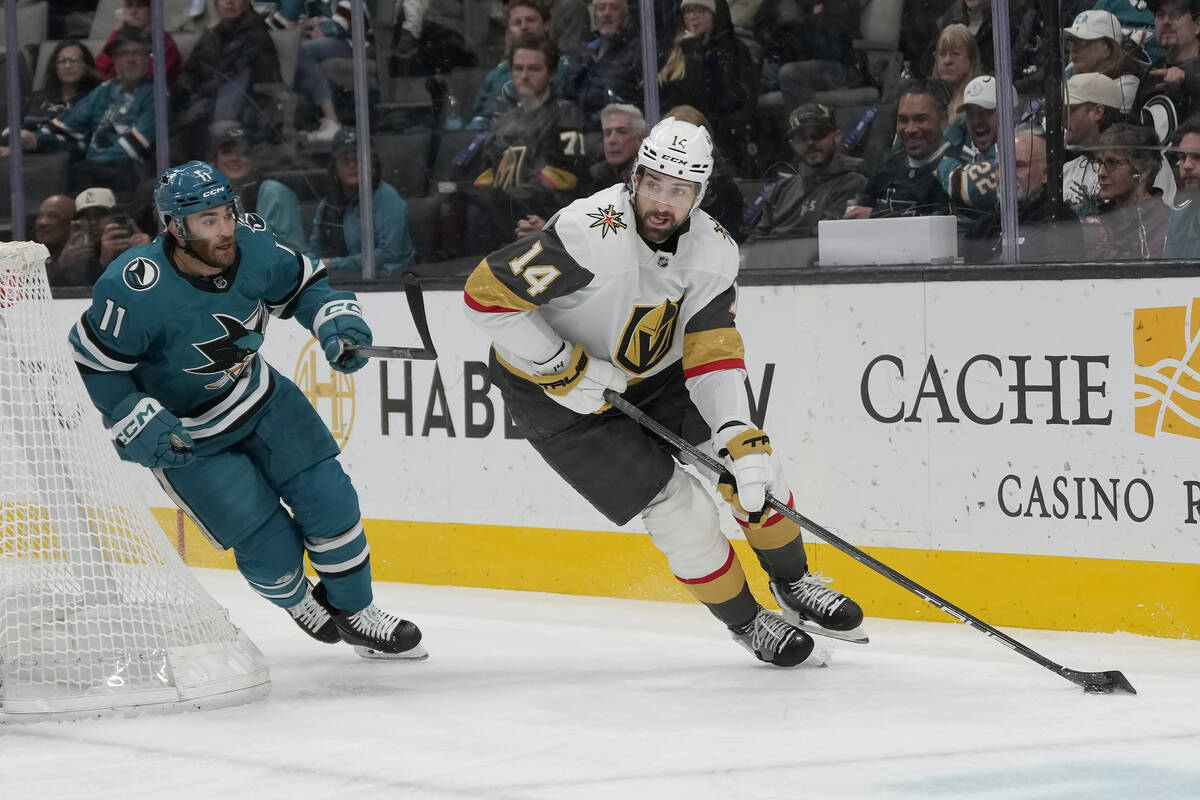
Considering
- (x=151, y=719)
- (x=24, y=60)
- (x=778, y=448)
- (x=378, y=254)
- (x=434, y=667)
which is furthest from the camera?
(x=24, y=60)

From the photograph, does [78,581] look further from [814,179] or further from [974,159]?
[974,159]

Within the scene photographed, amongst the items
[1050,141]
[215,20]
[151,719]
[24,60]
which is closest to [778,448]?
[1050,141]

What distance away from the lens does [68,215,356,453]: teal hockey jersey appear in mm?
3385

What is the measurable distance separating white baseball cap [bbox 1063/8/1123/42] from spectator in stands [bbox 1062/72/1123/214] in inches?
3.4

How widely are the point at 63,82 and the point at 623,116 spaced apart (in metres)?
2.19

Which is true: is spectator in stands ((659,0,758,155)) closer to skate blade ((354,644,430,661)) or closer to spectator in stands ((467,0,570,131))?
spectator in stands ((467,0,570,131))

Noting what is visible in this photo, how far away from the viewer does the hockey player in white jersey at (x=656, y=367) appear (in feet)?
10.6

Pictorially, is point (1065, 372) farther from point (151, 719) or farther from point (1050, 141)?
point (151, 719)

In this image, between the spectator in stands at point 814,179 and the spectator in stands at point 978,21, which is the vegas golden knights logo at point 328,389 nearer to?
the spectator in stands at point 814,179

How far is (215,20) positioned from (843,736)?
11.2ft

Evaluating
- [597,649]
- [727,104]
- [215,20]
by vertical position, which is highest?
[215,20]

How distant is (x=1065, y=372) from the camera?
12.1ft

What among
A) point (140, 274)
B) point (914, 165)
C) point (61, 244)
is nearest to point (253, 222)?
point (140, 274)

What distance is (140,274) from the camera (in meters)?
3.38
